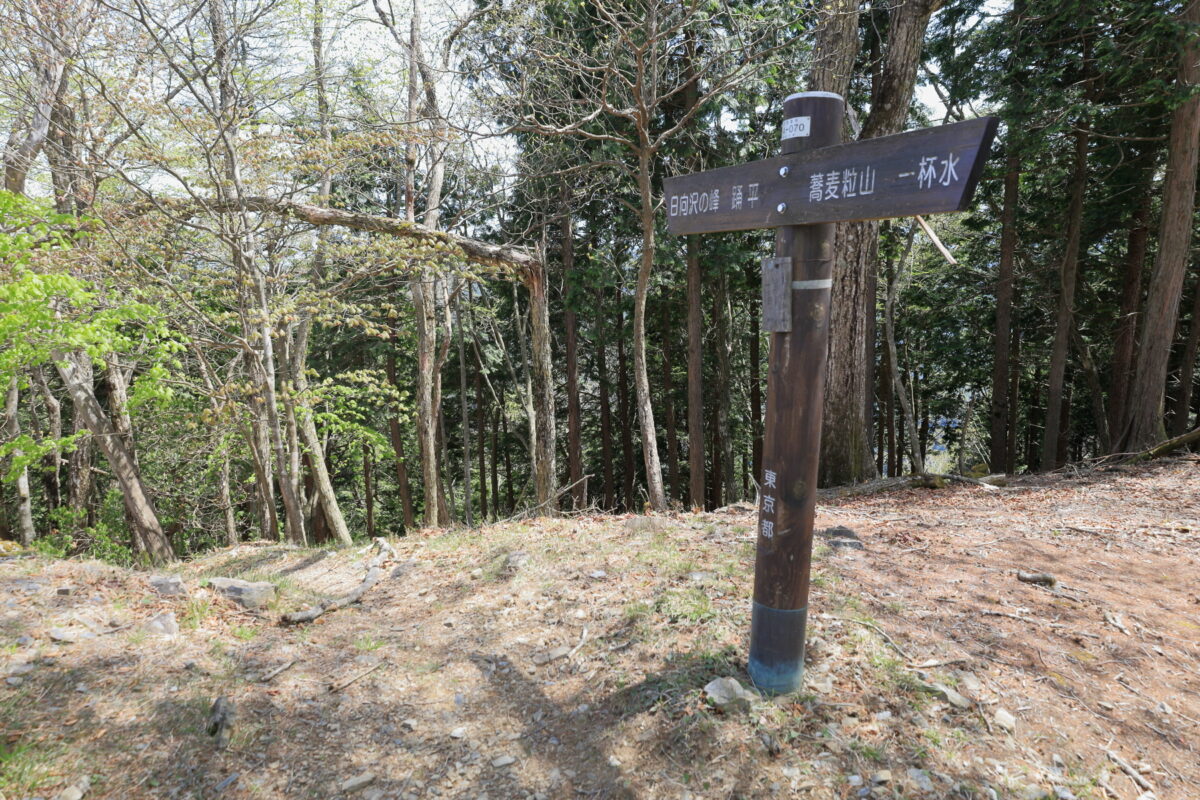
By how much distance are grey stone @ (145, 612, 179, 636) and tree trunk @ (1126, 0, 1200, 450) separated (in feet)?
38.3

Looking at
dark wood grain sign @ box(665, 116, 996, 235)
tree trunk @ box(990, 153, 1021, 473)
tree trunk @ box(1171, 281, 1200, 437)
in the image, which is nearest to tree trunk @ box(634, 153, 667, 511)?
dark wood grain sign @ box(665, 116, 996, 235)

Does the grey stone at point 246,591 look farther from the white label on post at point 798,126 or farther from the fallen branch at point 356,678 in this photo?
the white label on post at point 798,126

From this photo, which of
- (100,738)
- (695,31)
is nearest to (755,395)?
(695,31)

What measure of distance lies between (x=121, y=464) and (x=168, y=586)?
20.6ft

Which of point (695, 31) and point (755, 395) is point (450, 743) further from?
point (755, 395)

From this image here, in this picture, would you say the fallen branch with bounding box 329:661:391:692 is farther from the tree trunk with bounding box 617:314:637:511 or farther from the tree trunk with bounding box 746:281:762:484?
the tree trunk with bounding box 746:281:762:484

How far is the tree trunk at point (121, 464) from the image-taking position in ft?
28.9

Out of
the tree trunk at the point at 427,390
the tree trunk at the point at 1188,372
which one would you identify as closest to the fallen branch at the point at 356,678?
the tree trunk at the point at 427,390

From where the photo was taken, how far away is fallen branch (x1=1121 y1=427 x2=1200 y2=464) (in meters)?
8.41

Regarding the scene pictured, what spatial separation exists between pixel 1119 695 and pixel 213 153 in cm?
834

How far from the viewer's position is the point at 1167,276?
897cm

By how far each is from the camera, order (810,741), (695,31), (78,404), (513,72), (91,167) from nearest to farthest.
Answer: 1. (810,741)
2. (91,167)
3. (513,72)
4. (695,31)
5. (78,404)

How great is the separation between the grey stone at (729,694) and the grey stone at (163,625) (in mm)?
3348

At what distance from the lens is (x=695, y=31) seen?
794 cm
